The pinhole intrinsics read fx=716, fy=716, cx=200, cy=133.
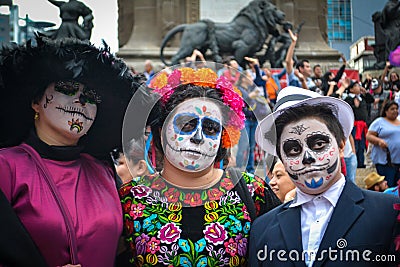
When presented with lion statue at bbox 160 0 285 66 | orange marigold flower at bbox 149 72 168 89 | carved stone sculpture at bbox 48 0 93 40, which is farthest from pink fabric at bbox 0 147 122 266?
lion statue at bbox 160 0 285 66

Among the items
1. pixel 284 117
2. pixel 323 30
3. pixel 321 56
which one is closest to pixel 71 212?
pixel 284 117

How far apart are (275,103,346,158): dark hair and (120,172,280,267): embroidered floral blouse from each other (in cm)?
43

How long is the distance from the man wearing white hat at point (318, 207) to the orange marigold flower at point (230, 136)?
0.21m

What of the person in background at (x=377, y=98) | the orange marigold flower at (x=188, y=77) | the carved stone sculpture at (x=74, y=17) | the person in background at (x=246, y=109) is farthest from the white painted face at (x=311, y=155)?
the person in background at (x=377, y=98)

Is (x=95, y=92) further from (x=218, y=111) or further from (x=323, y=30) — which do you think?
(x=323, y=30)

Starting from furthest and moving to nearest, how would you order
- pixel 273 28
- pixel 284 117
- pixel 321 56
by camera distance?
pixel 321 56
pixel 273 28
pixel 284 117

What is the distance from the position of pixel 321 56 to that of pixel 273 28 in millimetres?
4831

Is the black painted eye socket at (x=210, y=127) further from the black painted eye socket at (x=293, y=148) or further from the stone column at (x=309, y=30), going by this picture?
the stone column at (x=309, y=30)

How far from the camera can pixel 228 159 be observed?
144 inches

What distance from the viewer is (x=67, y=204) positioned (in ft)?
10.6

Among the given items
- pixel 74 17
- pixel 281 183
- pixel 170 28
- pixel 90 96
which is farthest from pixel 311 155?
pixel 170 28

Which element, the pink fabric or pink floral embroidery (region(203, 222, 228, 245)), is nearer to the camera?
the pink fabric

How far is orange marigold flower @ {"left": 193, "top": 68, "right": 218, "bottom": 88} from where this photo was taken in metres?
3.56

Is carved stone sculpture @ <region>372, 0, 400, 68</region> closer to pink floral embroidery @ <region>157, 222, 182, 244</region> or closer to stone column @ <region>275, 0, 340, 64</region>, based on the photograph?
stone column @ <region>275, 0, 340, 64</region>
